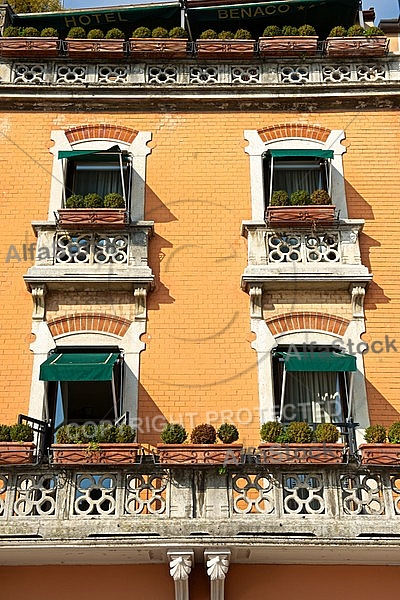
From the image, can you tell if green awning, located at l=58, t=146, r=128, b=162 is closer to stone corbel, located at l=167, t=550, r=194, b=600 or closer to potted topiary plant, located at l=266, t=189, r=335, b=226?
potted topiary plant, located at l=266, t=189, r=335, b=226

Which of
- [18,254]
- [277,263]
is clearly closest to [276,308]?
[277,263]

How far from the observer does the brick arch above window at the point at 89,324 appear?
46.7 feet

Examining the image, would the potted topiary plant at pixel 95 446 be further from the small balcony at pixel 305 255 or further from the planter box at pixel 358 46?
the planter box at pixel 358 46

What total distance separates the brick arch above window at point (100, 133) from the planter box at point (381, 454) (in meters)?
8.20

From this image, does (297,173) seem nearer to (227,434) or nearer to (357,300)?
(357,300)

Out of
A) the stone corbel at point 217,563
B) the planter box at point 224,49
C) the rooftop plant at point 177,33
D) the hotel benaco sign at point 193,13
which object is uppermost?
the hotel benaco sign at point 193,13

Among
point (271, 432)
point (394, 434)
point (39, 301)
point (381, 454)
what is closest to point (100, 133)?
point (39, 301)

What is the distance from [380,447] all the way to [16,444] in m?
5.54

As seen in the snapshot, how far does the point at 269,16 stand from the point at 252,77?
121 inches

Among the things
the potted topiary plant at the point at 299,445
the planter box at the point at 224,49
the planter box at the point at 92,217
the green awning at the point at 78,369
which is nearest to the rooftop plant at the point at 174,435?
the potted topiary plant at the point at 299,445

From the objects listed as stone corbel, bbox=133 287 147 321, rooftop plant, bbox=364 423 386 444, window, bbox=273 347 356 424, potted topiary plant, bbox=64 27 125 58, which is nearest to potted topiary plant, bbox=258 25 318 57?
potted topiary plant, bbox=64 27 125 58

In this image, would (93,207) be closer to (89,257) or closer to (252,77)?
(89,257)

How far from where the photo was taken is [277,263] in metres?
14.6

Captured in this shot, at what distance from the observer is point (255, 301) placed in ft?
47.3
